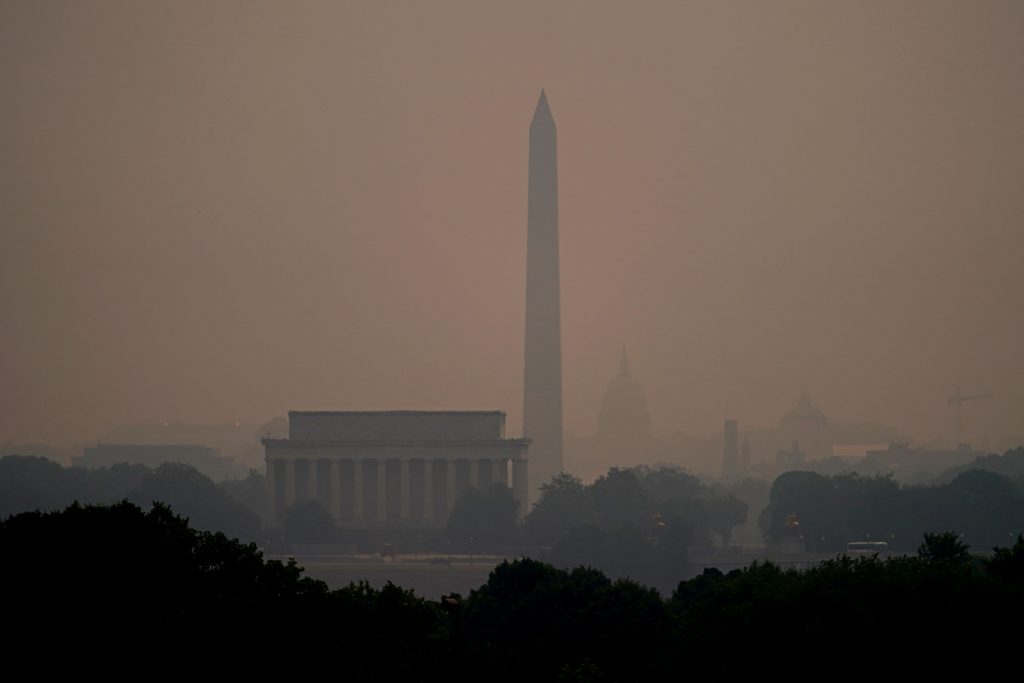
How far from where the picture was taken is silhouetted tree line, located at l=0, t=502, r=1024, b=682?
71.4 m

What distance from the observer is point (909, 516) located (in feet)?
620

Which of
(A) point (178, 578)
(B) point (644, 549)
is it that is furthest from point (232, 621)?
(B) point (644, 549)

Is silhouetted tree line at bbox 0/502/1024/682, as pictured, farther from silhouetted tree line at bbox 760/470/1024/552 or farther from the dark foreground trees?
silhouetted tree line at bbox 760/470/1024/552

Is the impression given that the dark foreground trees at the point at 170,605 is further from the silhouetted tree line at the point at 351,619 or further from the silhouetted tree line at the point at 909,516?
the silhouetted tree line at the point at 909,516

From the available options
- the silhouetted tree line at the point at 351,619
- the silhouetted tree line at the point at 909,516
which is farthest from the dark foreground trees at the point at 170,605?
the silhouetted tree line at the point at 909,516

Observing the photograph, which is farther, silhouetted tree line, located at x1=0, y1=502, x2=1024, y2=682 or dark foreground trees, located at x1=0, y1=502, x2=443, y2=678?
silhouetted tree line, located at x1=0, y1=502, x2=1024, y2=682

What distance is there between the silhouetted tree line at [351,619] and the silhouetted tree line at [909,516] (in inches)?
3942

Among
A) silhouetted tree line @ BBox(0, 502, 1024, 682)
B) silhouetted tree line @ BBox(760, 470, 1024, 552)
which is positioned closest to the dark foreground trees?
silhouetted tree line @ BBox(0, 502, 1024, 682)

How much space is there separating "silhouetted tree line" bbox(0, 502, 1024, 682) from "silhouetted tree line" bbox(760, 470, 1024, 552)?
100 m

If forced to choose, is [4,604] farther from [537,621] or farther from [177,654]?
[537,621]

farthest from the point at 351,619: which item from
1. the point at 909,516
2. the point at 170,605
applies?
the point at 909,516

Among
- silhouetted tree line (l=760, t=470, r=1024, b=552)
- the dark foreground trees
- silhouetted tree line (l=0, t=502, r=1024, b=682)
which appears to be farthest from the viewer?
silhouetted tree line (l=760, t=470, r=1024, b=552)

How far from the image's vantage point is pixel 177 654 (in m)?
70.2

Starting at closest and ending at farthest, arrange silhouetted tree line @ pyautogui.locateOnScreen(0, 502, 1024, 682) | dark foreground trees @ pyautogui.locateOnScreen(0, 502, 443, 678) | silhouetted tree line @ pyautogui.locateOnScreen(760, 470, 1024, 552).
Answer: dark foreground trees @ pyautogui.locateOnScreen(0, 502, 443, 678), silhouetted tree line @ pyautogui.locateOnScreen(0, 502, 1024, 682), silhouetted tree line @ pyautogui.locateOnScreen(760, 470, 1024, 552)
